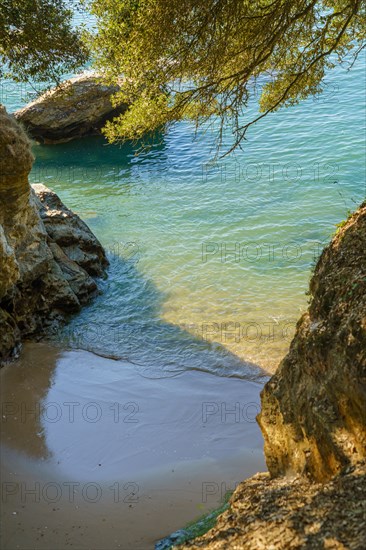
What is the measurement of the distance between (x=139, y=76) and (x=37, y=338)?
5650 mm

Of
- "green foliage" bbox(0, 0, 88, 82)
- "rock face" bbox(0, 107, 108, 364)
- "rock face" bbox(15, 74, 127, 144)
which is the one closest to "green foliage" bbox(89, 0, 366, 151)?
"green foliage" bbox(0, 0, 88, 82)

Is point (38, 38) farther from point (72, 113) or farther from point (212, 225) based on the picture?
point (72, 113)

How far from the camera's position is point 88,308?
47.4 ft

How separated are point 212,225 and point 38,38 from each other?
8.41m

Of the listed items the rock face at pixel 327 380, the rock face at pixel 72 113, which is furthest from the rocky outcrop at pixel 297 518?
the rock face at pixel 72 113

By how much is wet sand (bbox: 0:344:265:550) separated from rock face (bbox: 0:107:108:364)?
0.99 metres

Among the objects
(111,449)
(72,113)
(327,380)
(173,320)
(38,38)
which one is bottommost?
(111,449)

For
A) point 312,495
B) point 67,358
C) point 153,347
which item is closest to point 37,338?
point 67,358

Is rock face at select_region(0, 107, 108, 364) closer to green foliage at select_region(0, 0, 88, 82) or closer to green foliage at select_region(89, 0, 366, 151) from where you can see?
green foliage at select_region(0, 0, 88, 82)

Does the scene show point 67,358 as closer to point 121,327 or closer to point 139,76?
point 121,327

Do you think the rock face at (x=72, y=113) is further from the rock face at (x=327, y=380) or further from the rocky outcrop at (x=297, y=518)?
the rocky outcrop at (x=297, y=518)

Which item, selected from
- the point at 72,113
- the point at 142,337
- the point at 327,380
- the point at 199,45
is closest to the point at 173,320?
the point at 142,337

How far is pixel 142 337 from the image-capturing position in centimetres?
1323

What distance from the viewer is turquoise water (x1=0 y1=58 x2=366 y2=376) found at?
1303 cm
